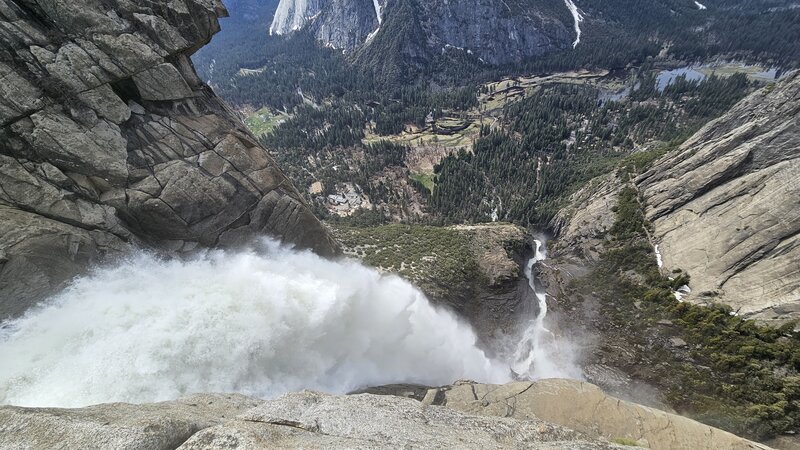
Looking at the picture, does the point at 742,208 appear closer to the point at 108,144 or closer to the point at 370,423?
the point at 370,423

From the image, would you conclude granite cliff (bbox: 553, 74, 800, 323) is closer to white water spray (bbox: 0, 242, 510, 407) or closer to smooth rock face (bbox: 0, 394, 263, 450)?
white water spray (bbox: 0, 242, 510, 407)

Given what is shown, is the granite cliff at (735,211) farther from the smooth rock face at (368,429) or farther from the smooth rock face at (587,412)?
the smooth rock face at (368,429)

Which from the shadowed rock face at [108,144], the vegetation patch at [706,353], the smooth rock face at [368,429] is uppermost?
the shadowed rock face at [108,144]

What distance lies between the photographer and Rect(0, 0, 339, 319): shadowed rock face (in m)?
20.2

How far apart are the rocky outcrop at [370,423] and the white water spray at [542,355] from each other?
2121cm

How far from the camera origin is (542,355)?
46.6 m

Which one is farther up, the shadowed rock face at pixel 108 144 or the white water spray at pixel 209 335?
the shadowed rock face at pixel 108 144

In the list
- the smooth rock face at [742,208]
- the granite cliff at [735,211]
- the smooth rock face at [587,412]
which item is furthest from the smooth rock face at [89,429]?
the smooth rock face at [742,208]

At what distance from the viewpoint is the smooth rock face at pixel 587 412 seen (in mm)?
20516

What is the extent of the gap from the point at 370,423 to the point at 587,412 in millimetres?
16000

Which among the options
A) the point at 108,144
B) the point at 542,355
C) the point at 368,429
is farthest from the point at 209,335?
the point at 542,355

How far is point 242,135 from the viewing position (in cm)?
2991

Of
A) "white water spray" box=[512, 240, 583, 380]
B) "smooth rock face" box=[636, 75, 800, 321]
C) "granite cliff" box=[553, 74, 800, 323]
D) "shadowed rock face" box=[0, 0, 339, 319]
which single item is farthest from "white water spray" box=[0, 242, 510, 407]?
"granite cliff" box=[553, 74, 800, 323]

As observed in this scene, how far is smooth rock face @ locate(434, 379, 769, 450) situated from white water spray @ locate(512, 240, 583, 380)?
66.6 feet
